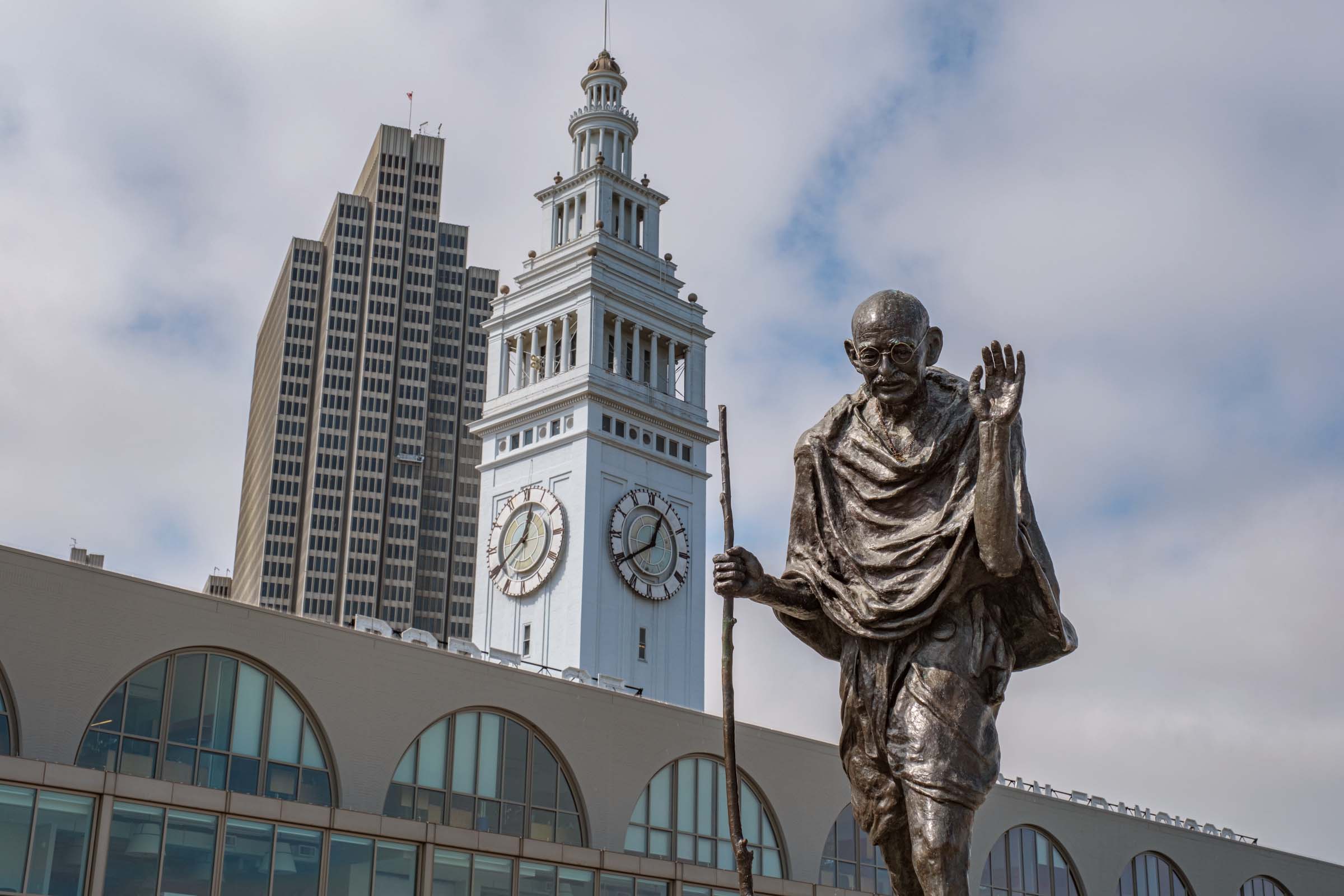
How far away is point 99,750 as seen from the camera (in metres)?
30.0

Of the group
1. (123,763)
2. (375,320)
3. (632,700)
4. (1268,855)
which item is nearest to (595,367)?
(1268,855)

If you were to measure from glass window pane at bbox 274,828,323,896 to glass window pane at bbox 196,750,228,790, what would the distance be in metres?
1.53

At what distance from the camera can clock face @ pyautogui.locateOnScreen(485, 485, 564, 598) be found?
85.2m

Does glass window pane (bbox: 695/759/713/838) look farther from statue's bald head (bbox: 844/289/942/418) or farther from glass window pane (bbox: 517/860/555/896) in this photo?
statue's bald head (bbox: 844/289/942/418)

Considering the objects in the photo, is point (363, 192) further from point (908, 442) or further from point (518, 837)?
point (908, 442)

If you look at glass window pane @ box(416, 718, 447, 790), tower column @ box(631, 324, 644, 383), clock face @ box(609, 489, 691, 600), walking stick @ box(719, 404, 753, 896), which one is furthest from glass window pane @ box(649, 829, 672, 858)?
tower column @ box(631, 324, 644, 383)

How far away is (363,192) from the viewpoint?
159750 mm

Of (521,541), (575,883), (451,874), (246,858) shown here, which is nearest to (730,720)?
(246,858)

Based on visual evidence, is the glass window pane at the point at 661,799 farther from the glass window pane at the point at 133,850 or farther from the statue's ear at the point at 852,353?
the statue's ear at the point at 852,353

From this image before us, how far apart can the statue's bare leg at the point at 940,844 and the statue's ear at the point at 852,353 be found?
133cm

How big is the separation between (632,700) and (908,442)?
3669 centimetres

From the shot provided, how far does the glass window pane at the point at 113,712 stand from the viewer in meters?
30.1

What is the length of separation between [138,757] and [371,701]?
19.8 ft

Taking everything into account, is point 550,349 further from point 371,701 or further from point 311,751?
point 311,751
